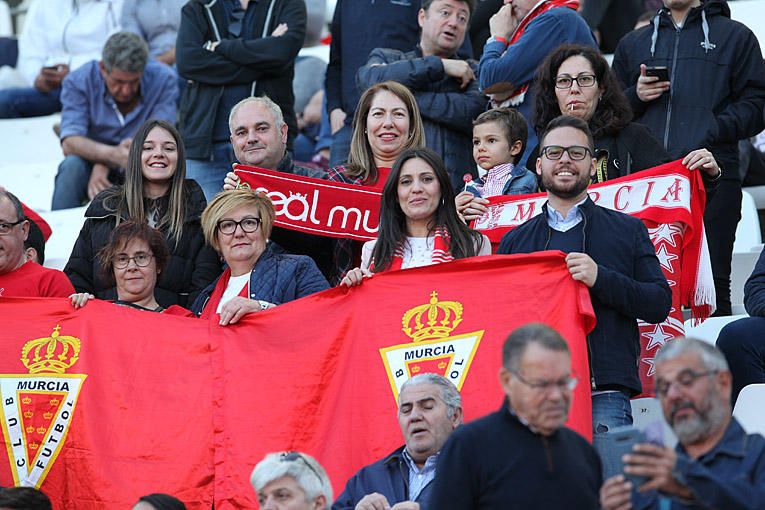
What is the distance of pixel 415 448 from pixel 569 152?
157 cm

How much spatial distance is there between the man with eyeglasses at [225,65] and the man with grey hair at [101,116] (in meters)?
1.30

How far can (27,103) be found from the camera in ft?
47.8

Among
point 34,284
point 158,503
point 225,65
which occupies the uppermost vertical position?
point 225,65

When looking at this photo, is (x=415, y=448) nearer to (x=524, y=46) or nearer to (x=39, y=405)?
(x=39, y=405)

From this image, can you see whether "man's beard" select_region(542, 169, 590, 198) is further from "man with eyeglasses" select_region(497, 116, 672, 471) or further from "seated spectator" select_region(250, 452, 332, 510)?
"seated spectator" select_region(250, 452, 332, 510)

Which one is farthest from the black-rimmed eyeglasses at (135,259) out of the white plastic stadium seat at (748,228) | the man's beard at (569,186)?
the white plastic stadium seat at (748,228)

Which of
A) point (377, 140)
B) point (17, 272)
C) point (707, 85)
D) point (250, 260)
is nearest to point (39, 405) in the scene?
point (17, 272)

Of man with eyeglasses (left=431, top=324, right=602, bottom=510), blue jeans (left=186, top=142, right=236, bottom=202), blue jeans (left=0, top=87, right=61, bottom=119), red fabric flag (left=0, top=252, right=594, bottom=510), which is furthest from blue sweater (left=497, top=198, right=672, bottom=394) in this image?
blue jeans (left=0, top=87, right=61, bottom=119)

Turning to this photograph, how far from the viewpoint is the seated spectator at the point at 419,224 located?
24.0ft

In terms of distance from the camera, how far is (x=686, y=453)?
470cm

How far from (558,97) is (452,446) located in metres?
3.47

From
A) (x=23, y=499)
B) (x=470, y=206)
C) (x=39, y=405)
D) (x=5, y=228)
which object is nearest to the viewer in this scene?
(x=23, y=499)

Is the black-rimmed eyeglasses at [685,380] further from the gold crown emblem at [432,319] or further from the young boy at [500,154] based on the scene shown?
the young boy at [500,154]

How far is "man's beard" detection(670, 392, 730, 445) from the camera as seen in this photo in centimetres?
462
